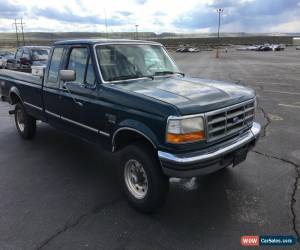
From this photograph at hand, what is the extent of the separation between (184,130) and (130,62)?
1722 millimetres

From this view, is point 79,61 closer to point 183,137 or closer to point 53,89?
point 53,89

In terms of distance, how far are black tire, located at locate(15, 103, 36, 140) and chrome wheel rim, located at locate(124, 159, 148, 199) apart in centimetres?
346

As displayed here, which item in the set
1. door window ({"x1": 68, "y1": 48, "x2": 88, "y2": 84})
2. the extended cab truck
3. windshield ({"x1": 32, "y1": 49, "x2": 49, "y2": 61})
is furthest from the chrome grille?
windshield ({"x1": 32, "y1": 49, "x2": 49, "y2": 61})

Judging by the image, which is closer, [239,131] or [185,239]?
[185,239]

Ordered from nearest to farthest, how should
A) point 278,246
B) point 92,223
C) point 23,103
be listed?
point 278,246 < point 92,223 < point 23,103

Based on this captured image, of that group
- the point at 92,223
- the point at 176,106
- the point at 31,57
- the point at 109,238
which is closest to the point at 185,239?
the point at 109,238

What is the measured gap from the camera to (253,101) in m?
4.28

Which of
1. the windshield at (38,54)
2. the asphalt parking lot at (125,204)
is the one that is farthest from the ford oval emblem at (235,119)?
the windshield at (38,54)

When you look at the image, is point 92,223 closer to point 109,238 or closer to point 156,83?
point 109,238

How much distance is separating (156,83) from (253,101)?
134 cm

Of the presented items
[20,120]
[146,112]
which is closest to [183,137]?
[146,112]

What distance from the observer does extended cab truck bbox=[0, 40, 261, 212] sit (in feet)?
11.1

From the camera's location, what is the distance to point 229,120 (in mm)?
3795

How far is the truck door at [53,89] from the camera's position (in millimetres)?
5168
